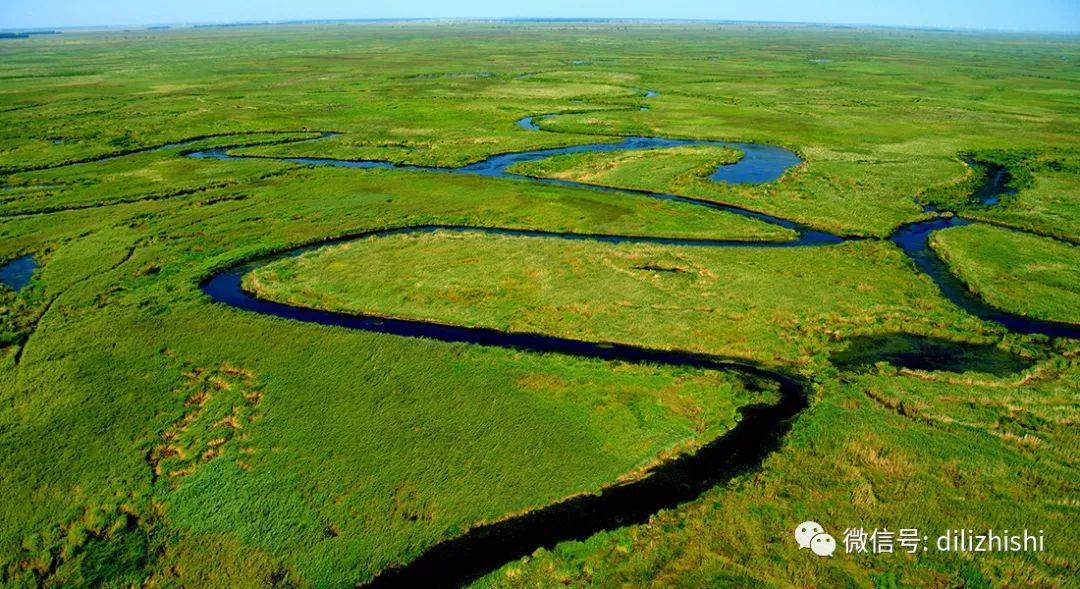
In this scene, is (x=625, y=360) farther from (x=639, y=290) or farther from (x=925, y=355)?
(x=925, y=355)

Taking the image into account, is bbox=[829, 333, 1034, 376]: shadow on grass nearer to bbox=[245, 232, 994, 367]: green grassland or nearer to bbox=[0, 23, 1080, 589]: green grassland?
bbox=[0, 23, 1080, 589]: green grassland

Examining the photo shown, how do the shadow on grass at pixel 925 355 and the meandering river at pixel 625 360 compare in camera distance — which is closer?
the meandering river at pixel 625 360

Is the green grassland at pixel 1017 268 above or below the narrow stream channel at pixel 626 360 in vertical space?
above

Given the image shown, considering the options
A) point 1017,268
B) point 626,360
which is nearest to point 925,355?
point 626,360

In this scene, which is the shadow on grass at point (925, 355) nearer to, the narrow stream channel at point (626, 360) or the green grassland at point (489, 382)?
the green grassland at point (489, 382)

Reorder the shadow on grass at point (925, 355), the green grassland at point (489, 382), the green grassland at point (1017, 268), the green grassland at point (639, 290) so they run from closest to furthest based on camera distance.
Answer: the green grassland at point (489, 382) < the shadow on grass at point (925, 355) < the green grassland at point (639, 290) < the green grassland at point (1017, 268)

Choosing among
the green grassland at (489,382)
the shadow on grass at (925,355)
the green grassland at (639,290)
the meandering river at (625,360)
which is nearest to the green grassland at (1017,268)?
the green grassland at (489,382)

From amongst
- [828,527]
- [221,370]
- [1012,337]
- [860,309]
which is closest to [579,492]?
[828,527]
